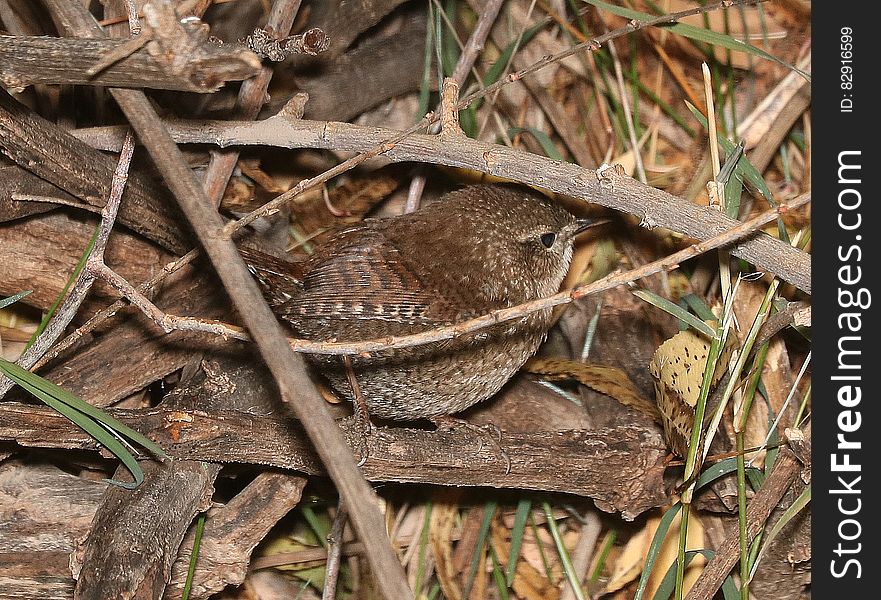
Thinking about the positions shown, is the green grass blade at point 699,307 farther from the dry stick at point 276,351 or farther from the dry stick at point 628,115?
the dry stick at point 276,351

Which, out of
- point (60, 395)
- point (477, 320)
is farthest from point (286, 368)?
point (60, 395)

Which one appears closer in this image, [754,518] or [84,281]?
[84,281]

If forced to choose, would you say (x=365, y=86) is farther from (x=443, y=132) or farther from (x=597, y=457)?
(x=597, y=457)

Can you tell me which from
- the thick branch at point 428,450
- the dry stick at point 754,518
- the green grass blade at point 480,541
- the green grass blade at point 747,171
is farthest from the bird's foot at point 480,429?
the green grass blade at point 747,171

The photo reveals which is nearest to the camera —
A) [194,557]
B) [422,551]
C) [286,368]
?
[286,368]

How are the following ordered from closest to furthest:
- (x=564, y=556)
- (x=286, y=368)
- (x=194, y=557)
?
(x=286, y=368) → (x=194, y=557) → (x=564, y=556)

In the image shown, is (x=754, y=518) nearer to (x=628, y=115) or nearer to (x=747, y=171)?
(x=747, y=171)
